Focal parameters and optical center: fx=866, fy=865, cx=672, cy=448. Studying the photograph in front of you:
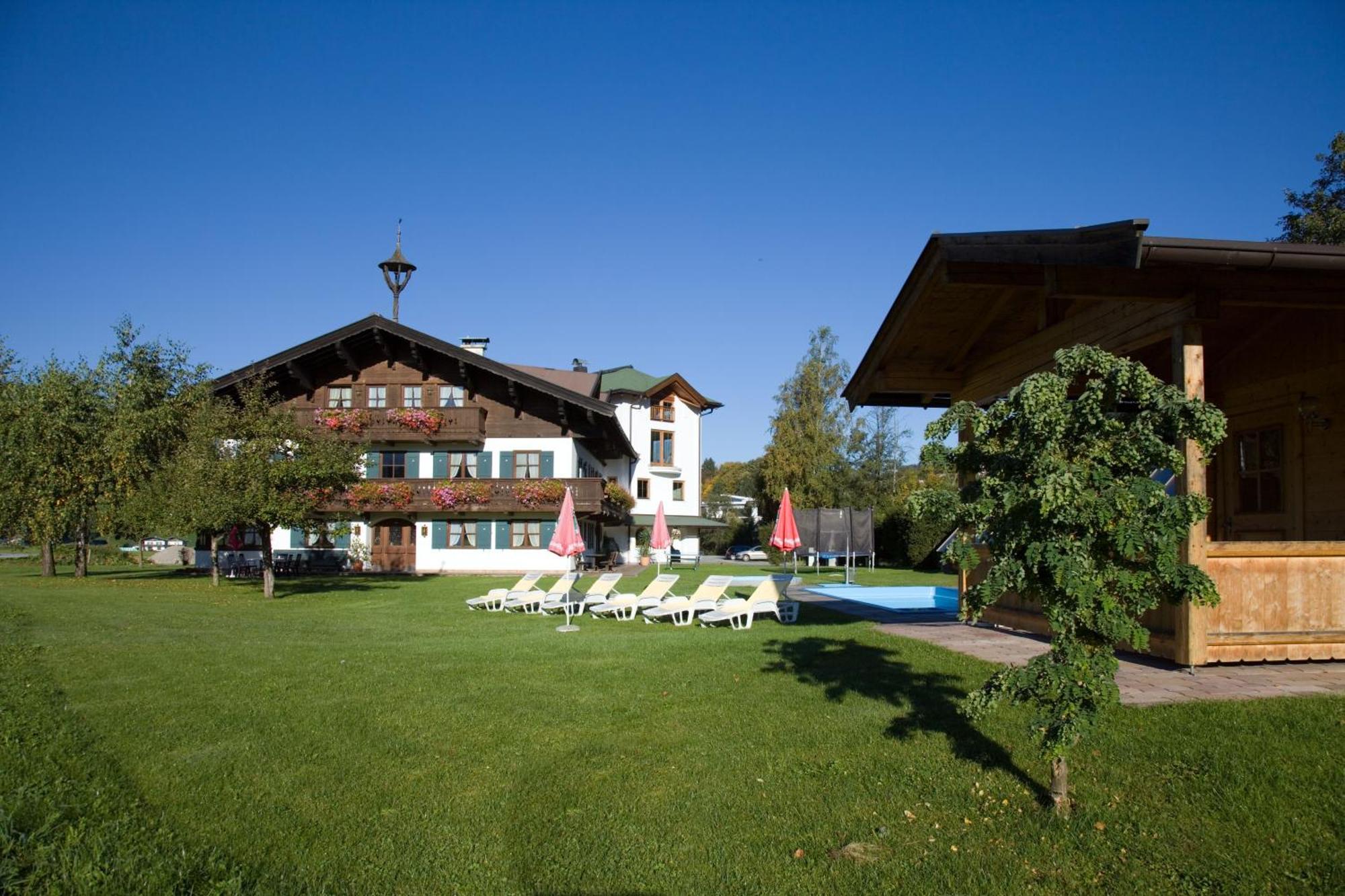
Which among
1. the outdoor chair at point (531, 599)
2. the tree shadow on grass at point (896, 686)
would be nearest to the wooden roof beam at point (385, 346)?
the outdoor chair at point (531, 599)

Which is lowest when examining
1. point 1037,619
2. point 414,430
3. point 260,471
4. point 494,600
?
point 494,600

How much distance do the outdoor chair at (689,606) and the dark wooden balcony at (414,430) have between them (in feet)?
57.9

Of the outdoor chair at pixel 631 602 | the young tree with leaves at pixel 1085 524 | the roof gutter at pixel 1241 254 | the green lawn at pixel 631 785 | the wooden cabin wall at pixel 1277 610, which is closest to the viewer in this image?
the green lawn at pixel 631 785

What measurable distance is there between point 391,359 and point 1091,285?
28.5 meters

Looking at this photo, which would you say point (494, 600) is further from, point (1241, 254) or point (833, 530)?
point (833, 530)

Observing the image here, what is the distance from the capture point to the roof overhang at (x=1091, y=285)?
22.0 feet

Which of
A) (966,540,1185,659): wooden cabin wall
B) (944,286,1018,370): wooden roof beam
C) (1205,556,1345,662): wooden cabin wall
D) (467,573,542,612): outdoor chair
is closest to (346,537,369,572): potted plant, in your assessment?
(467,573,542,612): outdoor chair

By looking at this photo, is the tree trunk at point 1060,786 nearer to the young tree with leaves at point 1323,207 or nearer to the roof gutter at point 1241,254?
the roof gutter at point 1241,254

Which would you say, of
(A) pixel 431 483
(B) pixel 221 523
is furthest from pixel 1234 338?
(A) pixel 431 483

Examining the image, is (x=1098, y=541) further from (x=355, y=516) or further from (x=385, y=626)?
(x=355, y=516)

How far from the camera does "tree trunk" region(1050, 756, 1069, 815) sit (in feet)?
14.5

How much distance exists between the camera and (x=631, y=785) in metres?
5.06

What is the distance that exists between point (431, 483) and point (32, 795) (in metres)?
27.0

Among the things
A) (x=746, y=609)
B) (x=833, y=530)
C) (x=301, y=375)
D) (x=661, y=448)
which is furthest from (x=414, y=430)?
(x=746, y=609)
